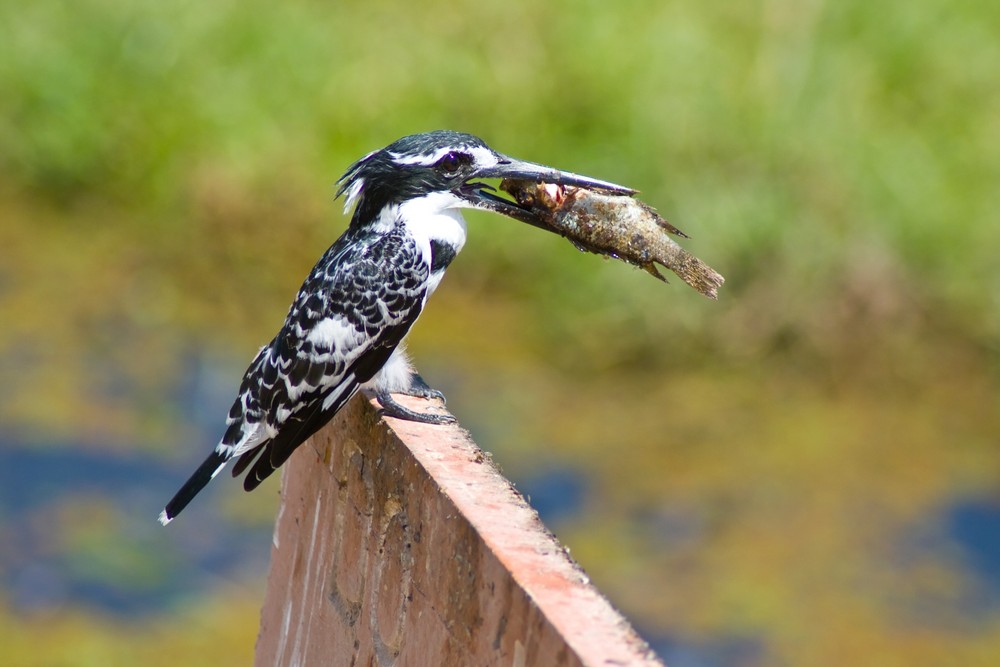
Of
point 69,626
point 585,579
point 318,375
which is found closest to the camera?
point 585,579

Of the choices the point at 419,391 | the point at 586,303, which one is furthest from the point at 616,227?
the point at 586,303

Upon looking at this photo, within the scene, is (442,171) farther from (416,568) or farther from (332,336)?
(416,568)

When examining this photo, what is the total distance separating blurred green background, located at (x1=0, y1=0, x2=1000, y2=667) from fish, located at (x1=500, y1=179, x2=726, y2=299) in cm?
240

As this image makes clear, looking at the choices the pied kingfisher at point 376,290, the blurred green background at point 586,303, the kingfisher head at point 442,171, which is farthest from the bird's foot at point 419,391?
the blurred green background at point 586,303

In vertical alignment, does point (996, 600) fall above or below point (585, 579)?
above

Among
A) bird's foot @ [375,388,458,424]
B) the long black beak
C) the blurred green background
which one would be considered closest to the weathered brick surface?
bird's foot @ [375,388,458,424]

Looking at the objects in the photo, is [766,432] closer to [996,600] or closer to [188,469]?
[996,600]

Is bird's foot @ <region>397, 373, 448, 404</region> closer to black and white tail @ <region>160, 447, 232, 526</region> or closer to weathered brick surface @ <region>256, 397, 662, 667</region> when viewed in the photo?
weathered brick surface @ <region>256, 397, 662, 667</region>

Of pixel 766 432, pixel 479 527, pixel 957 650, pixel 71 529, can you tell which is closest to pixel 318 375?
pixel 479 527

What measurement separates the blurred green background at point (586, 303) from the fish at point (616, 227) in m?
2.40

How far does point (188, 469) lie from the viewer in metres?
5.77

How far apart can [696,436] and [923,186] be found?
1873 mm

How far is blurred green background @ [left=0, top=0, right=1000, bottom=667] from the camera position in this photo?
5.35 m

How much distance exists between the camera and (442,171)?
10.6 ft
